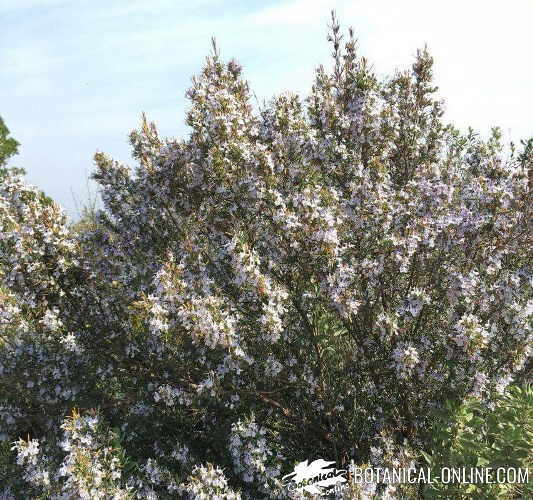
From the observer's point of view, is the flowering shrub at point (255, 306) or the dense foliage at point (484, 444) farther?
the flowering shrub at point (255, 306)

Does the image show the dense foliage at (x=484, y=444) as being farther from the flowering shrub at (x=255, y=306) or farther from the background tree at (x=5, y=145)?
the background tree at (x=5, y=145)

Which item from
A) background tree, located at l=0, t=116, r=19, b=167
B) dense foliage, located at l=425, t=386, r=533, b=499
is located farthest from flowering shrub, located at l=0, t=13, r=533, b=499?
background tree, located at l=0, t=116, r=19, b=167

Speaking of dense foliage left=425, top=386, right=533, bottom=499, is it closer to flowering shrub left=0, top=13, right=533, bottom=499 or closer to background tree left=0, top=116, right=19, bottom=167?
flowering shrub left=0, top=13, right=533, bottom=499

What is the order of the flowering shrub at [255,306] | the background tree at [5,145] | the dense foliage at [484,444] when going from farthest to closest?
the background tree at [5,145] < the flowering shrub at [255,306] < the dense foliage at [484,444]

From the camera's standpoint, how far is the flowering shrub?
441 centimetres

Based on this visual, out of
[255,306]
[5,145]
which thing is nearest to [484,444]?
[255,306]

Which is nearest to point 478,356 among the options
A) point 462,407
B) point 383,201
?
point 462,407

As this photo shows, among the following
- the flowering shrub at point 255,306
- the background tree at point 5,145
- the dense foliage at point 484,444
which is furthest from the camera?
the background tree at point 5,145

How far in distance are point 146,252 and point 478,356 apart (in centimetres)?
361

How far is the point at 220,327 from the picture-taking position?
402 centimetres

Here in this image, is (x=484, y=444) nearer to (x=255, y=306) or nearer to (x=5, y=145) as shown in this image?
(x=255, y=306)

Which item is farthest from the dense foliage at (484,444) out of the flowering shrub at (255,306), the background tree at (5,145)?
the background tree at (5,145)

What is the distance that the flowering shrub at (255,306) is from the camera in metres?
4.41

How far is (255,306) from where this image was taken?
4.61 metres
